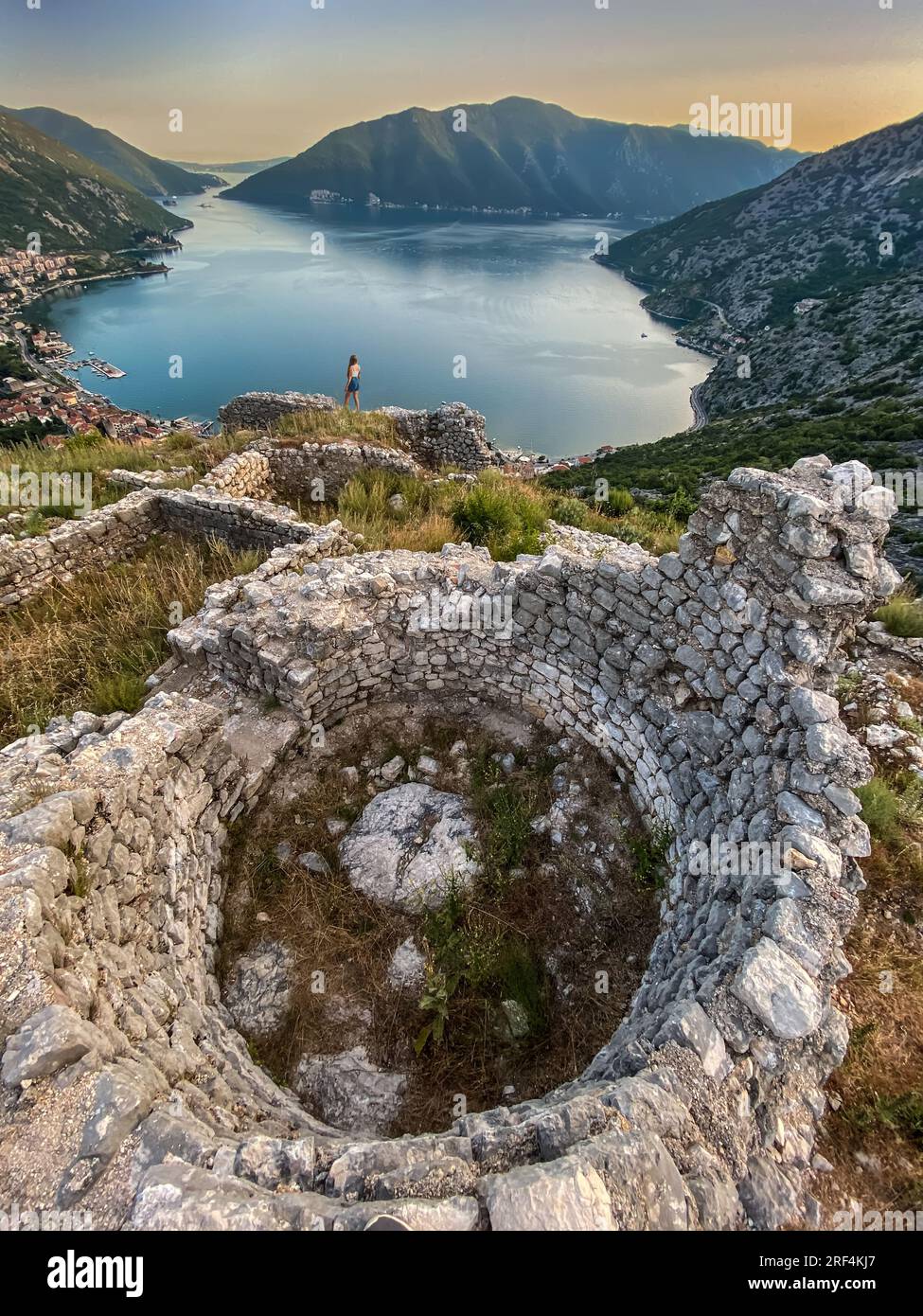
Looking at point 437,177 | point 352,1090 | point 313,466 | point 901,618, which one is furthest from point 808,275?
point 437,177

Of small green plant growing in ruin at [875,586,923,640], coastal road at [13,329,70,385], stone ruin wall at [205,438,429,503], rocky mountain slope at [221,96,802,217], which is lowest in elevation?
small green plant growing in ruin at [875,586,923,640]

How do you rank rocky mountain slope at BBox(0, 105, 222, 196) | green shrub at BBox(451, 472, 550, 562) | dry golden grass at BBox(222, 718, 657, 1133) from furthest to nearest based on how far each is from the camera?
rocky mountain slope at BBox(0, 105, 222, 196) → green shrub at BBox(451, 472, 550, 562) → dry golden grass at BBox(222, 718, 657, 1133)

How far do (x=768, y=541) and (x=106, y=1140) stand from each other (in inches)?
195

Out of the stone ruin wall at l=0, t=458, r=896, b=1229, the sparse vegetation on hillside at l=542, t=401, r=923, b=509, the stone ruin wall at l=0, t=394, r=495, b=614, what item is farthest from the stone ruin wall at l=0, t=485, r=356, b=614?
the sparse vegetation on hillside at l=542, t=401, r=923, b=509

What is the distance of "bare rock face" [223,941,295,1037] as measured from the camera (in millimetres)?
4270

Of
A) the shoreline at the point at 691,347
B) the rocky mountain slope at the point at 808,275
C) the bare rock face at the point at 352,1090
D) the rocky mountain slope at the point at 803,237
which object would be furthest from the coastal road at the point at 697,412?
the bare rock face at the point at 352,1090

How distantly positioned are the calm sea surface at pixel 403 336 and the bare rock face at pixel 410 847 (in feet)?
54.5

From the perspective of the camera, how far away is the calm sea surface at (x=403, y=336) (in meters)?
40.9

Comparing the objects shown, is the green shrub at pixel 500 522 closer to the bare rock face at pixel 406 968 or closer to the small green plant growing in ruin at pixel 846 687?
the small green plant growing in ruin at pixel 846 687

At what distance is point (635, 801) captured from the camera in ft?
17.4

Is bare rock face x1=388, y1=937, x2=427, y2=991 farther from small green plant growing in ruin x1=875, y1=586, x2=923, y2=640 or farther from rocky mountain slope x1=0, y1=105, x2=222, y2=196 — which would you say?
rocky mountain slope x1=0, y1=105, x2=222, y2=196

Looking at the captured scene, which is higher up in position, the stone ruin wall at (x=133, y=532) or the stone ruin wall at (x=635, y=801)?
the stone ruin wall at (x=133, y=532)

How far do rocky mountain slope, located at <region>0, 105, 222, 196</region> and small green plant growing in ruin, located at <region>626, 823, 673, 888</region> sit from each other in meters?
213

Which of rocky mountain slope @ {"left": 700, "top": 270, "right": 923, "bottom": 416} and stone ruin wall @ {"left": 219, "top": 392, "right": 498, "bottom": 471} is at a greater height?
rocky mountain slope @ {"left": 700, "top": 270, "right": 923, "bottom": 416}
